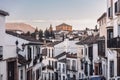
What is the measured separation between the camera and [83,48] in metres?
57.4

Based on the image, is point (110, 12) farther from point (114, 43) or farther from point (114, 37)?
point (114, 43)

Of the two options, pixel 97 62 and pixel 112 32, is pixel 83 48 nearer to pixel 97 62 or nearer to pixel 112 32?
pixel 97 62

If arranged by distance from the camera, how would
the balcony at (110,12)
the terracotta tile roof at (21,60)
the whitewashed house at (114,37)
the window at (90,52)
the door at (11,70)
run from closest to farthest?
the door at (11,70)
the whitewashed house at (114,37)
the balcony at (110,12)
the terracotta tile roof at (21,60)
the window at (90,52)

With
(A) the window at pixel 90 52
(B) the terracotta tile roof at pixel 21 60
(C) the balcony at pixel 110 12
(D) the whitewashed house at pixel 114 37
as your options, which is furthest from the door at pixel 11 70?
(A) the window at pixel 90 52

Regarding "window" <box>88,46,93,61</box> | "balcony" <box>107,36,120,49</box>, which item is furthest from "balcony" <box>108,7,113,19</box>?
"window" <box>88,46,93,61</box>

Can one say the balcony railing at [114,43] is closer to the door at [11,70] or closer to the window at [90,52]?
the door at [11,70]

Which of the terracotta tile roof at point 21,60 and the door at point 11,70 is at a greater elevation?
the terracotta tile roof at point 21,60

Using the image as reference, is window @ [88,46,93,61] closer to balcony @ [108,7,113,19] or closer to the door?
balcony @ [108,7,113,19]

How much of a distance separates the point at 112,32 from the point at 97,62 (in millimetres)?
13303

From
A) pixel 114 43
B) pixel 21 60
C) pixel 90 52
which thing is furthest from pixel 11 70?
pixel 90 52

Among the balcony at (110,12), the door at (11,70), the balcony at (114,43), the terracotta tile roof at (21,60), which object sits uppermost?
the balcony at (110,12)

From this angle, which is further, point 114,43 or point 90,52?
point 90,52

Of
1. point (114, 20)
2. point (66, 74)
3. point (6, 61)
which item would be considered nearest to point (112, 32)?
point (114, 20)

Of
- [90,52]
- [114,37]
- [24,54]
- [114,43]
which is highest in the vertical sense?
[114,37]
